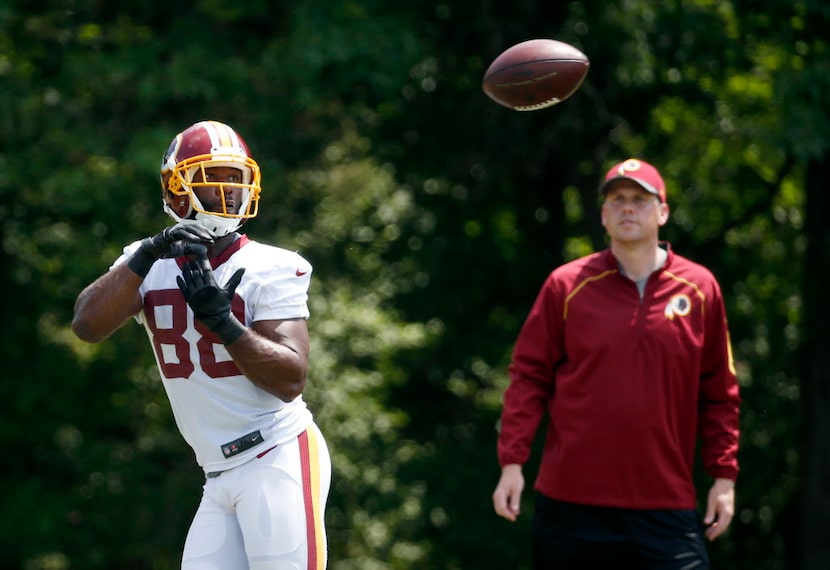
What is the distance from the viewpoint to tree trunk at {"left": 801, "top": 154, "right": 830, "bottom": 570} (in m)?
9.27

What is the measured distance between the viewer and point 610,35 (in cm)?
849

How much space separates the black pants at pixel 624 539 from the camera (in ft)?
14.0

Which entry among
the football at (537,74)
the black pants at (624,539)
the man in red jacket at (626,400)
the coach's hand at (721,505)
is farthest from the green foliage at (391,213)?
the black pants at (624,539)

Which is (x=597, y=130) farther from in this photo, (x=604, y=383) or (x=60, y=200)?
(x=604, y=383)

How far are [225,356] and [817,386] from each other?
266 inches

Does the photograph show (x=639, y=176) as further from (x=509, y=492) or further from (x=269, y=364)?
(x=269, y=364)

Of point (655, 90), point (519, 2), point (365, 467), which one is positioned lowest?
point (365, 467)

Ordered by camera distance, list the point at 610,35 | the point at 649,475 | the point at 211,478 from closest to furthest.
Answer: the point at 211,478
the point at 649,475
the point at 610,35

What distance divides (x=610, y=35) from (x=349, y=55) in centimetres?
178

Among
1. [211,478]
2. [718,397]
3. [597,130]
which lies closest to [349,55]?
[597,130]

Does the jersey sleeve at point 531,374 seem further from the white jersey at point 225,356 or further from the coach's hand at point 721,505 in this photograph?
the white jersey at point 225,356

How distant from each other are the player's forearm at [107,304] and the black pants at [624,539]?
166cm

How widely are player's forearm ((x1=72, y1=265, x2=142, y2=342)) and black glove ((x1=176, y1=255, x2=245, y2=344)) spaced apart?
219mm

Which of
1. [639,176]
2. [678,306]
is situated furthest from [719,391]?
[639,176]
